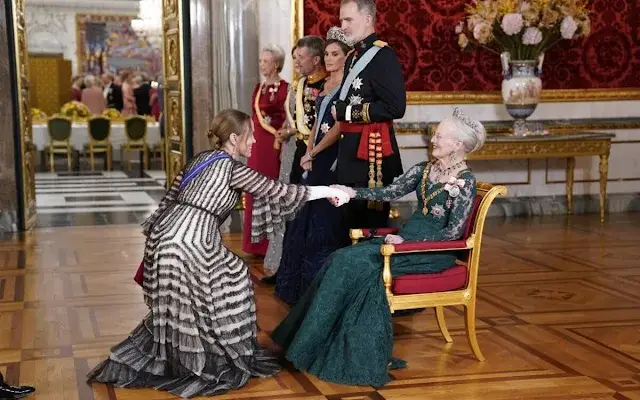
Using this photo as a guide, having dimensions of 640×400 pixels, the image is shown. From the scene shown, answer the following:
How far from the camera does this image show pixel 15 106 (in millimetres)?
8117

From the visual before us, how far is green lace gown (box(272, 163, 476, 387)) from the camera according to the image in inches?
155

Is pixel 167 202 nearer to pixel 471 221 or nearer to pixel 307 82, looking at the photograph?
pixel 471 221

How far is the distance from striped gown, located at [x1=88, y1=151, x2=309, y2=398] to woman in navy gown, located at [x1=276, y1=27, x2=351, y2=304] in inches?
41.5

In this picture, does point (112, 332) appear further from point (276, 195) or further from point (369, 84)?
point (369, 84)

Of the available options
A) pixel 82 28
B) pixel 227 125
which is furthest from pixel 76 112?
pixel 227 125

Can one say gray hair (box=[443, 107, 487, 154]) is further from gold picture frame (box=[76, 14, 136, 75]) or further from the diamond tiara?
gold picture frame (box=[76, 14, 136, 75])

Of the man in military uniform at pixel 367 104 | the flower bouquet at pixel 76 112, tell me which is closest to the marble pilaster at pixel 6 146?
the man in military uniform at pixel 367 104

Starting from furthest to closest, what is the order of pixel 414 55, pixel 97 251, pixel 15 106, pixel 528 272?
1. pixel 414 55
2. pixel 15 106
3. pixel 97 251
4. pixel 528 272

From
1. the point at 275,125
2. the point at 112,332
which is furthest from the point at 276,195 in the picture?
the point at 275,125

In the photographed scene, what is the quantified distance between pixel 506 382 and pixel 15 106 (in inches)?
222

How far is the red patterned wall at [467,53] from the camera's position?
863cm

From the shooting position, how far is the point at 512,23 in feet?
26.5

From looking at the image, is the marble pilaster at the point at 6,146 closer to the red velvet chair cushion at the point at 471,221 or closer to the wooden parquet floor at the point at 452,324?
the wooden parquet floor at the point at 452,324

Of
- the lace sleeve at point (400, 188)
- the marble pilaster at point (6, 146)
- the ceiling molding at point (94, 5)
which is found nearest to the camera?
the lace sleeve at point (400, 188)
